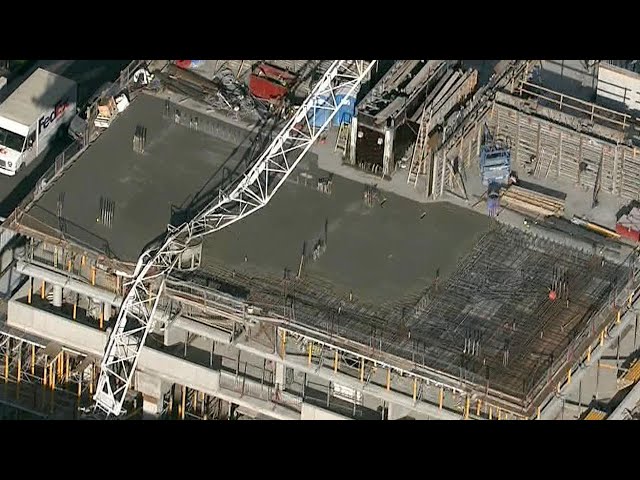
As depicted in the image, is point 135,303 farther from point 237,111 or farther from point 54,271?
point 237,111

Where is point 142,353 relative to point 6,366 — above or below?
below

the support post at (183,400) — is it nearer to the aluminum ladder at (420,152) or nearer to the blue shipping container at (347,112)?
the aluminum ladder at (420,152)

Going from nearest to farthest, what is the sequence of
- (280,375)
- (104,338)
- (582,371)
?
1. (582,371)
2. (280,375)
3. (104,338)

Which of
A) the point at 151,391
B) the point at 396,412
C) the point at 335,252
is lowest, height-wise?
the point at 396,412

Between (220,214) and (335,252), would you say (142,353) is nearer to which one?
(220,214)

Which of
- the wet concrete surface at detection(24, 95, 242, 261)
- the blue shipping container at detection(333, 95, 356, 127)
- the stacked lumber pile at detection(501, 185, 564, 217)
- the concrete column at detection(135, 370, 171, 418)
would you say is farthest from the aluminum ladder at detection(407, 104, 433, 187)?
the concrete column at detection(135, 370, 171, 418)

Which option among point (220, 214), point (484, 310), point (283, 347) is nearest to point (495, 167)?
point (484, 310)
